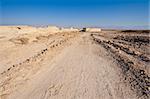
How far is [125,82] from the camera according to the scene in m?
9.19

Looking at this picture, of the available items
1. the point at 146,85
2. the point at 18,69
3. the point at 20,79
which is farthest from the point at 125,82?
the point at 18,69

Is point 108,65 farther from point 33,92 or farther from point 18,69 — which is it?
point 33,92

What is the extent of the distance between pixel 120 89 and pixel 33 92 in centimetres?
289

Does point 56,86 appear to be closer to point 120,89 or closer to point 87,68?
point 120,89

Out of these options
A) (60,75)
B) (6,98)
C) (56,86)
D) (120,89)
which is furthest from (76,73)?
(6,98)

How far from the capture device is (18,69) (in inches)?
450

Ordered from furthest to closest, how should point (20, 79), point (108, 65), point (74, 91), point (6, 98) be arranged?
point (108, 65) < point (20, 79) < point (74, 91) < point (6, 98)

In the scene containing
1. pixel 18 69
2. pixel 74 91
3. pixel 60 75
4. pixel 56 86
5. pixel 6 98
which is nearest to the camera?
pixel 6 98

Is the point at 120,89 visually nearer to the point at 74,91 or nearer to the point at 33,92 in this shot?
the point at 74,91

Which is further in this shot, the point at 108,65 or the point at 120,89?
the point at 108,65

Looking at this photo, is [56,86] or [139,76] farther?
[139,76]

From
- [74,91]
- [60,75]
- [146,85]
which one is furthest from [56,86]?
[146,85]

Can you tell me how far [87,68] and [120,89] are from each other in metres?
3.81

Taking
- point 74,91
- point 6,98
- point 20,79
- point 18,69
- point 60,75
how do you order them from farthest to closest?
1. point 18,69
2. point 60,75
3. point 20,79
4. point 74,91
5. point 6,98
